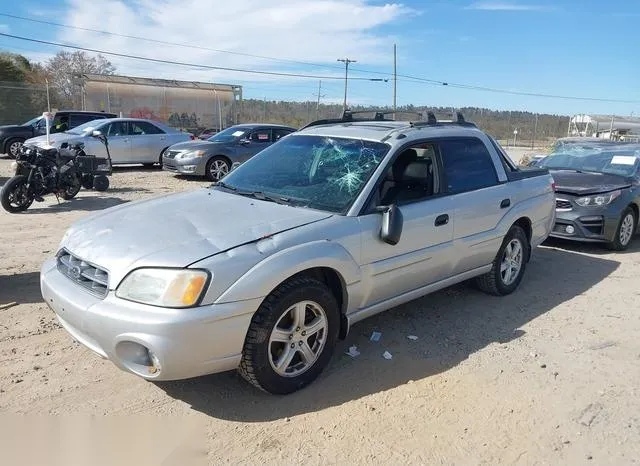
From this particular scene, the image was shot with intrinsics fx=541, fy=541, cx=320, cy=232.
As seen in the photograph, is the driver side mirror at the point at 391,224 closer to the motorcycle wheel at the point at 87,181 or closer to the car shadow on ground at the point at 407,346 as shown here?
the car shadow on ground at the point at 407,346

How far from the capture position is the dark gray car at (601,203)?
24.4 feet

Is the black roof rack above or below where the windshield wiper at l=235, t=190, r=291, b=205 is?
above

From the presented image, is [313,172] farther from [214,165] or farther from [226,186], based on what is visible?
[214,165]

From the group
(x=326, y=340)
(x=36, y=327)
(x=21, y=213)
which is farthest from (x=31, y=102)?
(x=326, y=340)

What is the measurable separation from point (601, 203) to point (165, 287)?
262 inches

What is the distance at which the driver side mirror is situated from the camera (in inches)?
148

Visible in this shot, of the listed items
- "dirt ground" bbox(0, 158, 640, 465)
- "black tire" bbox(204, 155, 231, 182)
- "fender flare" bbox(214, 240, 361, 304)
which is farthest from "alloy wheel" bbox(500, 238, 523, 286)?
"black tire" bbox(204, 155, 231, 182)

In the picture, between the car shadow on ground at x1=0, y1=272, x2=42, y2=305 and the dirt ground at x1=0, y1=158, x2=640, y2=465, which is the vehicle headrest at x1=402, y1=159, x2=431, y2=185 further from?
the car shadow on ground at x1=0, y1=272, x2=42, y2=305

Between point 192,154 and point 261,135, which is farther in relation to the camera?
point 261,135

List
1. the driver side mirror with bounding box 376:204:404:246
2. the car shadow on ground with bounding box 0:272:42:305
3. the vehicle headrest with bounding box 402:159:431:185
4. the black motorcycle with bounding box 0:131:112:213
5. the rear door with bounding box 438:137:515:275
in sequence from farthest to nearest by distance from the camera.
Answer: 1. the black motorcycle with bounding box 0:131:112:213
2. the car shadow on ground with bounding box 0:272:42:305
3. the rear door with bounding box 438:137:515:275
4. the vehicle headrest with bounding box 402:159:431:185
5. the driver side mirror with bounding box 376:204:404:246

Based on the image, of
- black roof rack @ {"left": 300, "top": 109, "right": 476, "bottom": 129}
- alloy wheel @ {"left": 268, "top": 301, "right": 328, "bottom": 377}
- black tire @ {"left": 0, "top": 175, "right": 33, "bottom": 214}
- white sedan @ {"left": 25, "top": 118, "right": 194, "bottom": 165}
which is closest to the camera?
alloy wheel @ {"left": 268, "top": 301, "right": 328, "bottom": 377}

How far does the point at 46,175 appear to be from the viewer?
9.45 metres

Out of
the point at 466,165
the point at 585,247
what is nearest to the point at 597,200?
the point at 585,247

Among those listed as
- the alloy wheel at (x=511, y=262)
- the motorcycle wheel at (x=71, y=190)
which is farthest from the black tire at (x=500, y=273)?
the motorcycle wheel at (x=71, y=190)
